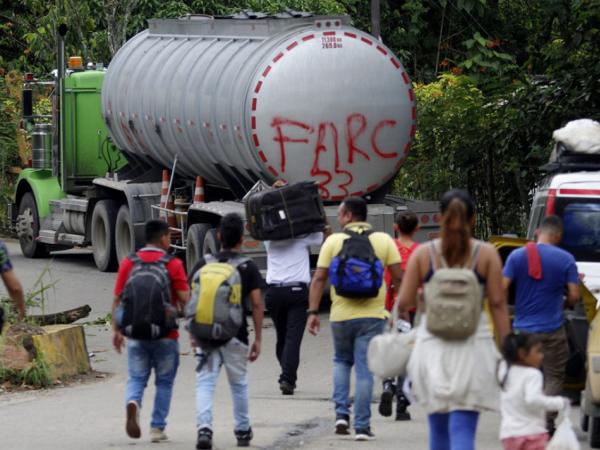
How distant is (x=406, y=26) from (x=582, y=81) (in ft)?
46.7

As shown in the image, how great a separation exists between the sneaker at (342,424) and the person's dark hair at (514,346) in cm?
265

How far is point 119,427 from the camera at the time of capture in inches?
414

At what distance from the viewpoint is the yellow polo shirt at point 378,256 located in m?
9.83

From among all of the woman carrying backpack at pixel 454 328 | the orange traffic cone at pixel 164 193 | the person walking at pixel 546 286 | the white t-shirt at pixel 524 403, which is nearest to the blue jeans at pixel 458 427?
the woman carrying backpack at pixel 454 328

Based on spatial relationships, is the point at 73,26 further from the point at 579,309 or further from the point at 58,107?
the point at 579,309

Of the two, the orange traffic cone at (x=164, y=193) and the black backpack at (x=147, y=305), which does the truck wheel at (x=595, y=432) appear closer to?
the black backpack at (x=147, y=305)

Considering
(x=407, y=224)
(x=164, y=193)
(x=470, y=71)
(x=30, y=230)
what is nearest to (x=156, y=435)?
(x=407, y=224)

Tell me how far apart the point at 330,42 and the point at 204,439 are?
8.02 metres

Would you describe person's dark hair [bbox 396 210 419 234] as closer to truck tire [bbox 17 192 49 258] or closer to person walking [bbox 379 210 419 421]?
person walking [bbox 379 210 419 421]

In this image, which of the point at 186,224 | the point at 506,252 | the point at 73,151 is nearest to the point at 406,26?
the point at 73,151

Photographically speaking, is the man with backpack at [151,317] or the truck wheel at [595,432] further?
the truck wheel at [595,432]

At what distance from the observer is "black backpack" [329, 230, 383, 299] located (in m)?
9.69

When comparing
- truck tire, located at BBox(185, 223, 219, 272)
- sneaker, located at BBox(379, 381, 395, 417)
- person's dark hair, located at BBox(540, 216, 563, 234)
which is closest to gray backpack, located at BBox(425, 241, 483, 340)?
person's dark hair, located at BBox(540, 216, 563, 234)

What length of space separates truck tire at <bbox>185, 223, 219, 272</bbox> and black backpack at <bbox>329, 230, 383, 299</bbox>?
314 inches
